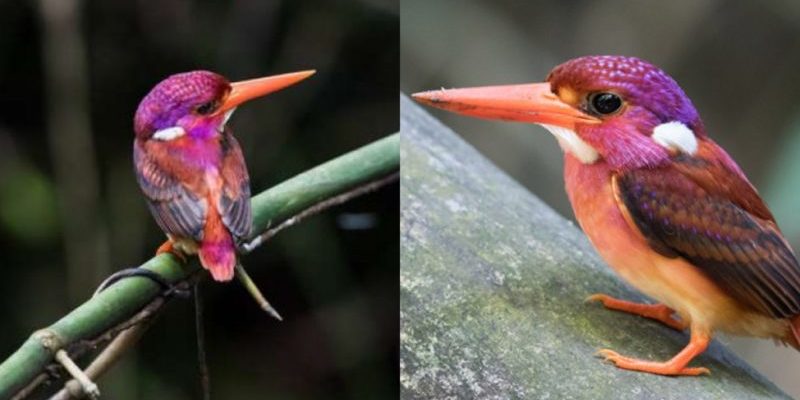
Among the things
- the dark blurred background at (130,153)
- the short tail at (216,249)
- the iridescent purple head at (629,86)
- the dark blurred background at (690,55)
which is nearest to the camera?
the iridescent purple head at (629,86)

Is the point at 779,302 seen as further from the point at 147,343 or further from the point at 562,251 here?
the point at 147,343

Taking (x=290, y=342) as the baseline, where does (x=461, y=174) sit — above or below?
above

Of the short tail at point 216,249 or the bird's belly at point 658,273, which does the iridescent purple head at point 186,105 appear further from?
the bird's belly at point 658,273

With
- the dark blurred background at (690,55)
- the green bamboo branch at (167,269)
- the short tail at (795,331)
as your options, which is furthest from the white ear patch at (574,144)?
the green bamboo branch at (167,269)

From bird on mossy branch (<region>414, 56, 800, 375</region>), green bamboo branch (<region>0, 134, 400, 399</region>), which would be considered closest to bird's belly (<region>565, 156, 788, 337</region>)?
bird on mossy branch (<region>414, 56, 800, 375</region>)

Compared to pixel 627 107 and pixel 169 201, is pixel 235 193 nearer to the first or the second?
pixel 169 201

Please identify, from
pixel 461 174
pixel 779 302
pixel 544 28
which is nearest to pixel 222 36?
pixel 461 174

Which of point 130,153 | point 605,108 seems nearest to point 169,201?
point 130,153
